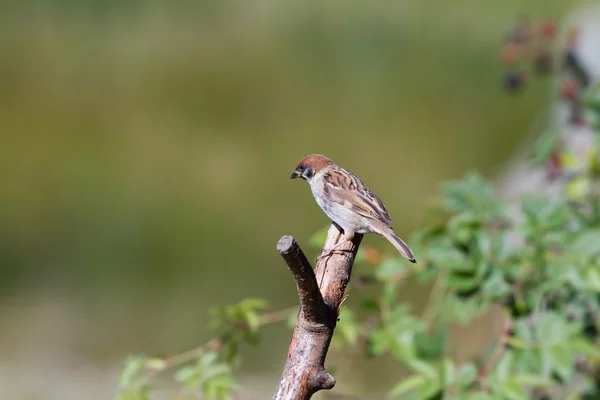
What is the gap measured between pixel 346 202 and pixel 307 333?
24.7 inches

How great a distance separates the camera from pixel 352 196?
2162 mm

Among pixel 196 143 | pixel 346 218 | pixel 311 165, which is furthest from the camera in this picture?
pixel 196 143

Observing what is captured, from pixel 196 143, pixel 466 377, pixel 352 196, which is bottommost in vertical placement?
pixel 466 377

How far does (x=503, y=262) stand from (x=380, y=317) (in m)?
0.40

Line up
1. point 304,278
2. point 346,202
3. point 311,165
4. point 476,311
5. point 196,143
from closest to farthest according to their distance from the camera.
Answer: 1. point 304,278
2. point 346,202
3. point 311,165
4. point 476,311
5. point 196,143

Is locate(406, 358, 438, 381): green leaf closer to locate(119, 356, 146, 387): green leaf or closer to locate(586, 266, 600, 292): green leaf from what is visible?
locate(586, 266, 600, 292): green leaf

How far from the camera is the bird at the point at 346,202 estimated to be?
6.66ft

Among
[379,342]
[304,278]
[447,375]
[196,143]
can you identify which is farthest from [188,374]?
→ [196,143]

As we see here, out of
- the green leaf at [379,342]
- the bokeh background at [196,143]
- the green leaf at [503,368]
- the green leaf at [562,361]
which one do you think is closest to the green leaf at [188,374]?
the green leaf at [379,342]

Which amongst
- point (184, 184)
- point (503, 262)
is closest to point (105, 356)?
point (184, 184)

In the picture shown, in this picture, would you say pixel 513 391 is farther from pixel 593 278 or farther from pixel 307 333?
pixel 307 333

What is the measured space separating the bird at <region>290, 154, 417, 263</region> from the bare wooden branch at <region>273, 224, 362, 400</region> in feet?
1.24

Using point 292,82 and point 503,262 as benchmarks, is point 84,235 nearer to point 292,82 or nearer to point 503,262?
point 292,82

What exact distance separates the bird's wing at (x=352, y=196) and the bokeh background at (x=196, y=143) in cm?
239
